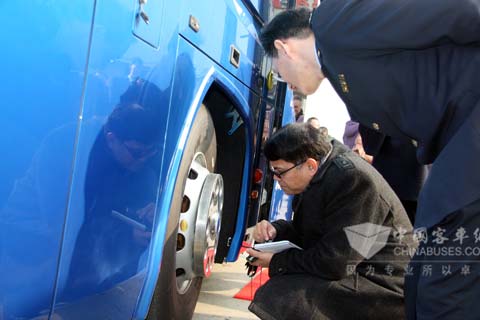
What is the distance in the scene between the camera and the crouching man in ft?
5.58

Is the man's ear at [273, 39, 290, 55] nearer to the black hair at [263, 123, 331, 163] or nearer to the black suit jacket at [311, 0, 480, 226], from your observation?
the black suit jacket at [311, 0, 480, 226]

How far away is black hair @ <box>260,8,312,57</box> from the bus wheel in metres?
0.47

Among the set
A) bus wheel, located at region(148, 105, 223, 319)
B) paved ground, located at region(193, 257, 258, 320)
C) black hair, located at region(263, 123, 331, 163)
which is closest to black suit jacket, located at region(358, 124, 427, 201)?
black hair, located at region(263, 123, 331, 163)

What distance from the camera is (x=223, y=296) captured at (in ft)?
9.46

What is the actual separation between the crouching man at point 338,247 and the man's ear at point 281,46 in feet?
1.56

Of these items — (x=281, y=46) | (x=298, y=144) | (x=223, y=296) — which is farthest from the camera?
(x=223, y=296)

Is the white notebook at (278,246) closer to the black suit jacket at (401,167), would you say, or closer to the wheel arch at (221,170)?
the wheel arch at (221,170)

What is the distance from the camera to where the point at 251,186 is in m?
2.63

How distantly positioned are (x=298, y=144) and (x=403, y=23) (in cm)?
86

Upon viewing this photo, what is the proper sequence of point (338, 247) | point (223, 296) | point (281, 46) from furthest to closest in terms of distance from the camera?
point (223, 296)
point (338, 247)
point (281, 46)

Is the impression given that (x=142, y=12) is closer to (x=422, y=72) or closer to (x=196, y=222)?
(x=422, y=72)

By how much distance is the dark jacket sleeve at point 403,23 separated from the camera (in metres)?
0.97

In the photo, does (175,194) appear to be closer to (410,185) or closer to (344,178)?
(344,178)

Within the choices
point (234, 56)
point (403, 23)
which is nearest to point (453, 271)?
point (403, 23)
